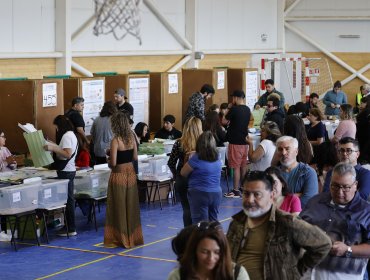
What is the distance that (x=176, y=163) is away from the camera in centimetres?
1005

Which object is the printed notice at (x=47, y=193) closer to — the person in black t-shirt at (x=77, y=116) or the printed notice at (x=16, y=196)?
the printed notice at (x=16, y=196)

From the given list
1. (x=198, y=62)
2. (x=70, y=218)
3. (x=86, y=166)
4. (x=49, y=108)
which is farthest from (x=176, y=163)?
(x=198, y=62)

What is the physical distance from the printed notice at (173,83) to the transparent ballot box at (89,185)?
594 centimetres

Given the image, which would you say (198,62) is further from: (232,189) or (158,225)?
(158,225)

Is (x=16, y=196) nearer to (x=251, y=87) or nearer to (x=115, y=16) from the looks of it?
(x=115, y=16)

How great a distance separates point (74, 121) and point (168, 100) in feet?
14.0

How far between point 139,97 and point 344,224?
1110 cm

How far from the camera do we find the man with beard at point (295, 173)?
22.7 feet

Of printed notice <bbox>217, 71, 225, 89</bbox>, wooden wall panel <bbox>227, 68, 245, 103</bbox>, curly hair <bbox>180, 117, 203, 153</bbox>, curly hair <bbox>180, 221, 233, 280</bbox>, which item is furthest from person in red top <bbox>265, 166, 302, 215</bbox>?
wooden wall panel <bbox>227, 68, 245, 103</bbox>

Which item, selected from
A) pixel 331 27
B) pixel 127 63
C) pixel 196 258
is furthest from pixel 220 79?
pixel 196 258

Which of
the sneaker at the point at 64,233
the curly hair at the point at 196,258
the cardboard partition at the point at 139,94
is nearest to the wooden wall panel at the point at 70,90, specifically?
the cardboard partition at the point at 139,94

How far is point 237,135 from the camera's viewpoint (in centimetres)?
1449

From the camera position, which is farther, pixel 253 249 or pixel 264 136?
pixel 264 136

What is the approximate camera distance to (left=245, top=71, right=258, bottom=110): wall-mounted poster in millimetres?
19641
